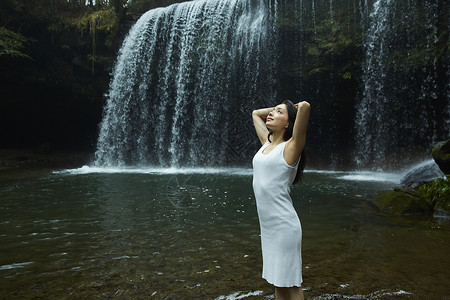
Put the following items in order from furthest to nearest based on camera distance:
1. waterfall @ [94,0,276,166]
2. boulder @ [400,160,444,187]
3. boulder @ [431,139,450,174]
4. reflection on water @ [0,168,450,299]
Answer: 1. waterfall @ [94,0,276,166]
2. boulder @ [400,160,444,187]
3. boulder @ [431,139,450,174]
4. reflection on water @ [0,168,450,299]

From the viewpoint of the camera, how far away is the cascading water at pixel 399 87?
14883mm

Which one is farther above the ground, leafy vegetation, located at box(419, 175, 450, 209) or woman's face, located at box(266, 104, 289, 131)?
woman's face, located at box(266, 104, 289, 131)

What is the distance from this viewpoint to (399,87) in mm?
15828

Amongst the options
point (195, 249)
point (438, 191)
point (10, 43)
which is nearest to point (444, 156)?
point (438, 191)

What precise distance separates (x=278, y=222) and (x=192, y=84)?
17.9 metres

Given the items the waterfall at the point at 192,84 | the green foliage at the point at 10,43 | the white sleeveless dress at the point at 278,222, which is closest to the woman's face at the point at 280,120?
the white sleeveless dress at the point at 278,222

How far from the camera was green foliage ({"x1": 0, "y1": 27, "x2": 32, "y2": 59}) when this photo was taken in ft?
56.4

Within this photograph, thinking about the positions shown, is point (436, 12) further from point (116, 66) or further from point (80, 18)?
point (80, 18)

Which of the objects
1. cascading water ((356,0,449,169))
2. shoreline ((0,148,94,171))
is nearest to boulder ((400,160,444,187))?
cascading water ((356,0,449,169))

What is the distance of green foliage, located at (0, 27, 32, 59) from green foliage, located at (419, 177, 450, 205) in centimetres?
1856

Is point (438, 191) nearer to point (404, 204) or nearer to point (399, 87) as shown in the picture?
point (404, 204)

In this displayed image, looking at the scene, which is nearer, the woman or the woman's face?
the woman

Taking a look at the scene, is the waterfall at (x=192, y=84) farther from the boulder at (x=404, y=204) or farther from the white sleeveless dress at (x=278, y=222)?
the white sleeveless dress at (x=278, y=222)

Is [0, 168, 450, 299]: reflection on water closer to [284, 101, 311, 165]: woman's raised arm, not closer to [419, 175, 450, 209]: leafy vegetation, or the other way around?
[419, 175, 450, 209]: leafy vegetation
